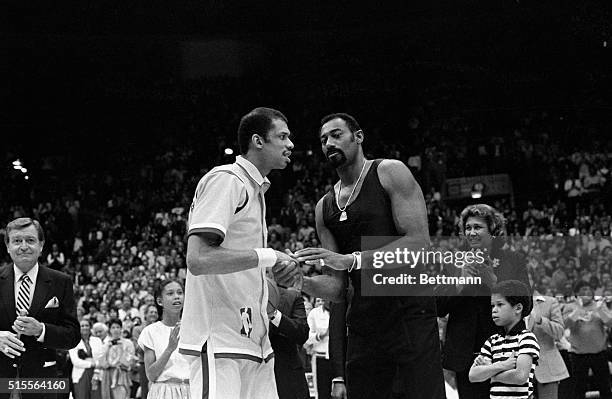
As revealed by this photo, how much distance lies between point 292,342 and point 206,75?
2484 centimetres

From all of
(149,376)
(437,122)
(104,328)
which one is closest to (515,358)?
(149,376)

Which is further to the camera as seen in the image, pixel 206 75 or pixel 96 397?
pixel 206 75

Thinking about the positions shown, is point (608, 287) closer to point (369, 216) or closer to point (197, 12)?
point (369, 216)

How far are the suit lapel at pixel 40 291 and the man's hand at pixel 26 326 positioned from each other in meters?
0.23

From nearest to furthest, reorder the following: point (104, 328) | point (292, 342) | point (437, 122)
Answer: point (292, 342) < point (104, 328) < point (437, 122)

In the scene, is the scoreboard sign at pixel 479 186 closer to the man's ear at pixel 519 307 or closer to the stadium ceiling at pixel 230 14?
the stadium ceiling at pixel 230 14

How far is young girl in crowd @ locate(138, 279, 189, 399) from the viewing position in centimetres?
671

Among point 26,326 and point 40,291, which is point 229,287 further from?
point 40,291

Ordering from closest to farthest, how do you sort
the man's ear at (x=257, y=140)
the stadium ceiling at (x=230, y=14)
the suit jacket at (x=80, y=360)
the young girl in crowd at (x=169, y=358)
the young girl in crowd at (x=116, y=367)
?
the man's ear at (x=257, y=140), the young girl in crowd at (x=169, y=358), the young girl in crowd at (x=116, y=367), the suit jacket at (x=80, y=360), the stadium ceiling at (x=230, y=14)

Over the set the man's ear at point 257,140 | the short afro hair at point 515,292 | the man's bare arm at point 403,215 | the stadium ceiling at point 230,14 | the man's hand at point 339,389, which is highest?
the stadium ceiling at point 230,14

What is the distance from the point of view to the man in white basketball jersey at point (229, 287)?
405 centimetres

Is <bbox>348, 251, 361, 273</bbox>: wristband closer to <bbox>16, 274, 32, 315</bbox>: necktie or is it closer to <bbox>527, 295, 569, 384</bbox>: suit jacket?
<bbox>16, 274, 32, 315</bbox>: necktie

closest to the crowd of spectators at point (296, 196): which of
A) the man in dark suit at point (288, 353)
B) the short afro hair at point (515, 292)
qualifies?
the man in dark suit at point (288, 353)

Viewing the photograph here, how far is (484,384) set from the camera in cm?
571
